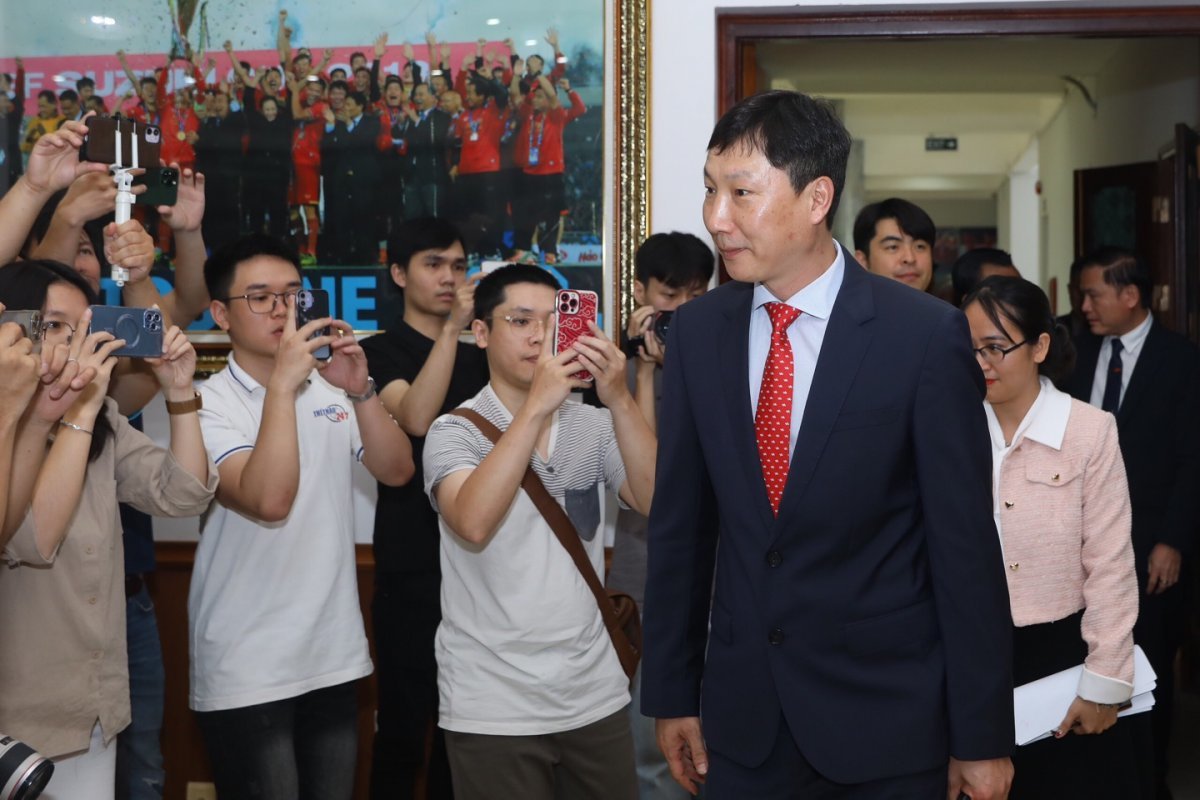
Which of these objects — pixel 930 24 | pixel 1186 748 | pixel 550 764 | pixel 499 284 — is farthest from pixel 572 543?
pixel 1186 748

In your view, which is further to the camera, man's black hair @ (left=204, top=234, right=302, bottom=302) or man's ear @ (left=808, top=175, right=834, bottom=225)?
man's black hair @ (left=204, top=234, right=302, bottom=302)

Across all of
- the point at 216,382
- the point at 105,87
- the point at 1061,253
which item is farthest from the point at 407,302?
the point at 1061,253

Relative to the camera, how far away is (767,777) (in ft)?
6.40

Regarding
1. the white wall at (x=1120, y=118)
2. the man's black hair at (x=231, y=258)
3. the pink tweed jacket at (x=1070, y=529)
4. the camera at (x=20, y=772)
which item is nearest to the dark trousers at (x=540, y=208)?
the man's black hair at (x=231, y=258)

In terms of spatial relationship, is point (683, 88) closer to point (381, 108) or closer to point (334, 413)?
point (381, 108)

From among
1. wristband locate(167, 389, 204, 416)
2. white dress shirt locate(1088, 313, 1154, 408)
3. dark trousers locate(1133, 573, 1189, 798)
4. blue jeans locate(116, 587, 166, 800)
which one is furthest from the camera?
white dress shirt locate(1088, 313, 1154, 408)

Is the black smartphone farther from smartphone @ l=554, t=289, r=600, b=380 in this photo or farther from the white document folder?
the white document folder

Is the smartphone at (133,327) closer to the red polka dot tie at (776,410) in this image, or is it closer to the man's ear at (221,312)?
the man's ear at (221,312)

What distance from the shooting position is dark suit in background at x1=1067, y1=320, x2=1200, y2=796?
12.8 feet

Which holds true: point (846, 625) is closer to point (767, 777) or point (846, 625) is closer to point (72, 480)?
point (767, 777)

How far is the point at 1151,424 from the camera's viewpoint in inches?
158

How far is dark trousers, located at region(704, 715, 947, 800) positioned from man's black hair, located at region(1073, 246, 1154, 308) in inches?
106

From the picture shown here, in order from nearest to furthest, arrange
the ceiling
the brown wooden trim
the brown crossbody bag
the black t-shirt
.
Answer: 1. the brown crossbody bag
2. the black t-shirt
3. the brown wooden trim
4. the ceiling

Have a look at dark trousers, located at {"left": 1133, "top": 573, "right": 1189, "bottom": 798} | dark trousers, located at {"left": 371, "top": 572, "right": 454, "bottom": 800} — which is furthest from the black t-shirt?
dark trousers, located at {"left": 1133, "top": 573, "right": 1189, "bottom": 798}
